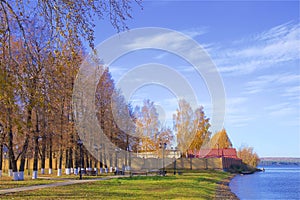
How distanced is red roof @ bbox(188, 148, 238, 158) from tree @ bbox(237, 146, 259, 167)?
1361cm

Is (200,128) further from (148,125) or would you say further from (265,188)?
(265,188)

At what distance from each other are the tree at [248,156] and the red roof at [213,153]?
1361cm

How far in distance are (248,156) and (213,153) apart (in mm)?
20375

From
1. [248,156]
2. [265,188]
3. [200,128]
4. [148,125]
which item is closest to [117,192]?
[265,188]

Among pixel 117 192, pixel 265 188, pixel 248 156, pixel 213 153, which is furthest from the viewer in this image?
pixel 248 156

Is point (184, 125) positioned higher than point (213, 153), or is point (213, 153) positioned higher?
point (184, 125)

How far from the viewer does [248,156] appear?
88062 millimetres

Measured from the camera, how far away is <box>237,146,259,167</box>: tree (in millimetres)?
86688

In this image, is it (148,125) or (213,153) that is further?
(213,153)

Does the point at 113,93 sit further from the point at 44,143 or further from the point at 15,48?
the point at 15,48

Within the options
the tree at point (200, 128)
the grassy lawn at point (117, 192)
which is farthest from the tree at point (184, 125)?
the grassy lawn at point (117, 192)

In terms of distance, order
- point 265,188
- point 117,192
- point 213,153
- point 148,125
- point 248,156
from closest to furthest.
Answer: point 117,192, point 265,188, point 148,125, point 213,153, point 248,156

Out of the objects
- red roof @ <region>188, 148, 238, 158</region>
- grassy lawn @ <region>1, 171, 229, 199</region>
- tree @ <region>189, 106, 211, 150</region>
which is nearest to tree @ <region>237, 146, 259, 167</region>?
red roof @ <region>188, 148, 238, 158</region>

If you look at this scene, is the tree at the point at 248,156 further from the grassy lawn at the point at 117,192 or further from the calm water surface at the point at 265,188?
the grassy lawn at the point at 117,192
